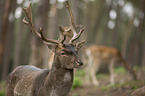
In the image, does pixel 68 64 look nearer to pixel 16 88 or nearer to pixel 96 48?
pixel 16 88

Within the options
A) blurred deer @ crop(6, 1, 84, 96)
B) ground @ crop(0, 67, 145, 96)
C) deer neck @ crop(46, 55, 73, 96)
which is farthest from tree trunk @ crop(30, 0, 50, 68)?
deer neck @ crop(46, 55, 73, 96)

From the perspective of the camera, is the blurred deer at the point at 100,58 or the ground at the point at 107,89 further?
the blurred deer at the point at 100,58

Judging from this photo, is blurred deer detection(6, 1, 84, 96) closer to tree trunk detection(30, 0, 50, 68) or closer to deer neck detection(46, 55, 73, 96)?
deer neck detection(46, 55, 73, 96)

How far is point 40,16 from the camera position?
9.76 meters

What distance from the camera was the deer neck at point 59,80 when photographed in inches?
146

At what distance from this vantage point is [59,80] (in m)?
3.73

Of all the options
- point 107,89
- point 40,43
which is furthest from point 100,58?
point 107,89

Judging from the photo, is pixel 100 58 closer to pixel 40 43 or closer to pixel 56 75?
pixel 40 43

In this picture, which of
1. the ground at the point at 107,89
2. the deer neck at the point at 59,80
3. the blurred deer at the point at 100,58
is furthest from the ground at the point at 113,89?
the deer neck at the point at 59,80

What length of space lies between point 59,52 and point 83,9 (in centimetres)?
2935

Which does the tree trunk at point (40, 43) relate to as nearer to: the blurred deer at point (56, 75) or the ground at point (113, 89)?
the ground at point (113, 89)

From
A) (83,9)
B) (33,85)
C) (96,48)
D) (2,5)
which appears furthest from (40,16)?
(83,9)

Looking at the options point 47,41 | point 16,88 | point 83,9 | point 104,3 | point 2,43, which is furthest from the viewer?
point 83,9

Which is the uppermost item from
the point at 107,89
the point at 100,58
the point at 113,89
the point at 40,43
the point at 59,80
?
the point at 40,43
